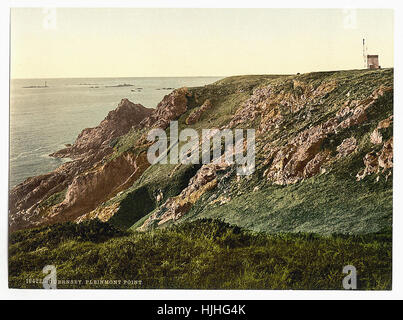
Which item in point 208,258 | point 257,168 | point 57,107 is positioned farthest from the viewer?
point 57,107

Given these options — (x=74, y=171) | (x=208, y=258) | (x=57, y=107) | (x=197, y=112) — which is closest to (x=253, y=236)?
(x=208, y=258)

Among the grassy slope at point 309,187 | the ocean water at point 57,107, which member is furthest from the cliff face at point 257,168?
the ocean water at point 57,107

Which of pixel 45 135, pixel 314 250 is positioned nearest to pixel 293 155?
pixel 314 250

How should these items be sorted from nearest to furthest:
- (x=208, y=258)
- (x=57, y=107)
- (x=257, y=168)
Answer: (x=208, y=258) → (x=257, y=168) → (x=57, y=107)

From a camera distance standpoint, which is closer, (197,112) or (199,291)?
(199,291)

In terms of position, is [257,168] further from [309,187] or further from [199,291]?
[199,291]

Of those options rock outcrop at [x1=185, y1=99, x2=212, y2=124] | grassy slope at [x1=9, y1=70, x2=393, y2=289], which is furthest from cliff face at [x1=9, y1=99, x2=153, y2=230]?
rock outcrop at [x1=185, y1=99, x2=212, y2=124]
